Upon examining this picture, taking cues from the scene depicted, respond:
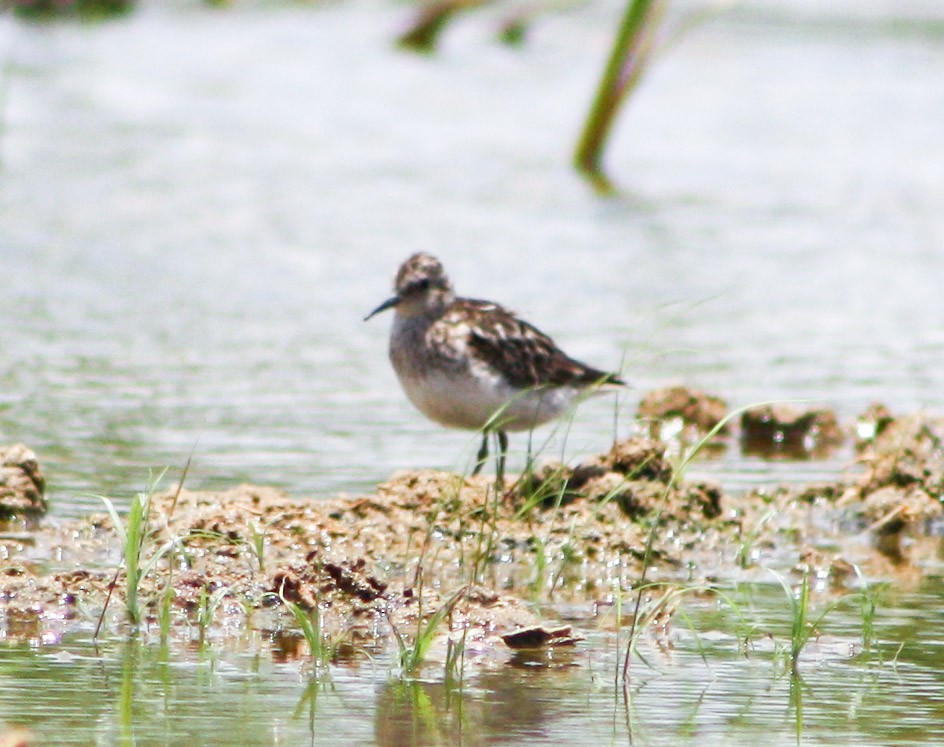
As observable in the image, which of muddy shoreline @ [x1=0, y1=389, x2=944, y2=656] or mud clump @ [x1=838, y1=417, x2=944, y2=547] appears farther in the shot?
mud clump @ [x1=838, y1=417, x2=944, y2=547]

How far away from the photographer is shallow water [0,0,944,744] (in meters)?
4.98

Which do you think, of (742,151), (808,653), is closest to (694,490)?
(808,653)

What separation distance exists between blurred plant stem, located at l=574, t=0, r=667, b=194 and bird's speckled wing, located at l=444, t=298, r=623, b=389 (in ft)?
22.6

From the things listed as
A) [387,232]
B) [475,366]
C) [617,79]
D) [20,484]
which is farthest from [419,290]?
[617,79]

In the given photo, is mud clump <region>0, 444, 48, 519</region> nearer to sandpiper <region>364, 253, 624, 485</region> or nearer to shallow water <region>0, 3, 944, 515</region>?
shallow water <region>0, 3, 944, 515</region>

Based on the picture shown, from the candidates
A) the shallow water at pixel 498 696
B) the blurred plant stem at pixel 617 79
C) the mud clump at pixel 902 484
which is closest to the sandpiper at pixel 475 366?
the mud clump at pixel 902 484

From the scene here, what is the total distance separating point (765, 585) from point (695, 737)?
190cm

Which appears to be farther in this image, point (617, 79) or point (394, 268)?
point (617, 79)

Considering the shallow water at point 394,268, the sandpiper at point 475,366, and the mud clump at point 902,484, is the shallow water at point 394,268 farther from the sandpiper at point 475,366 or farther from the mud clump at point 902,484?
the mud clump at point 902,484

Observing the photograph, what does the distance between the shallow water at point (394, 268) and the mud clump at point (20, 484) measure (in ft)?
0.61

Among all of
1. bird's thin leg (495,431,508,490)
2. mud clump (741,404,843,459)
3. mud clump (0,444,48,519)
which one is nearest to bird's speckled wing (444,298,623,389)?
bird's thin leg (495,431,508,490)

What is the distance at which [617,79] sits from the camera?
50.9 ft

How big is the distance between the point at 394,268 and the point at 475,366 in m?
5.06

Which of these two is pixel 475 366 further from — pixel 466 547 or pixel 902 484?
pixel 902 484
